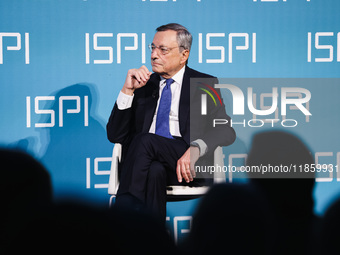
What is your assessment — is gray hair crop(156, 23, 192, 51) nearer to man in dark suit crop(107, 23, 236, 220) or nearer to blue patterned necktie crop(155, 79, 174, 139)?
man in dark suit crop(107, 23, 236, 220)

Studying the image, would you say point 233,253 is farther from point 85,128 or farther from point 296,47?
point 296,47

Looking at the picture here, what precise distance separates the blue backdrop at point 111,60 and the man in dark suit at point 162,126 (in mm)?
562

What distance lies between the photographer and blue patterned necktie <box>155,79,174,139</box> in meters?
2.34

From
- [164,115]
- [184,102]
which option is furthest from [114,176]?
[184,102]

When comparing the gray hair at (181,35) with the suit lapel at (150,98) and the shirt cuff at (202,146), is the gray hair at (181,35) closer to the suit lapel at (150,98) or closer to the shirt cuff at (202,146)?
the suit lapel at (150,98)

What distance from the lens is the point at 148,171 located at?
2025mm

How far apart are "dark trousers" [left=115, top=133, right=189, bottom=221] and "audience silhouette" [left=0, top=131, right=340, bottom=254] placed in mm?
1251

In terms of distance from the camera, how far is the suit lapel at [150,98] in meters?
2.35

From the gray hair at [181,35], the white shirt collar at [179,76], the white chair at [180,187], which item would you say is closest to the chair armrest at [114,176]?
the white chair at [180,187]

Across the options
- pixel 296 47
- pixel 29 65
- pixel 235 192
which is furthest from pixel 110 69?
pixel 235 192

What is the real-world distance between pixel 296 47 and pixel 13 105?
2080 mm

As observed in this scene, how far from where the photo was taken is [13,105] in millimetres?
2840

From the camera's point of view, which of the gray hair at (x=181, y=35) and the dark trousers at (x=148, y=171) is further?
the gray hair at (x=181, y=35)

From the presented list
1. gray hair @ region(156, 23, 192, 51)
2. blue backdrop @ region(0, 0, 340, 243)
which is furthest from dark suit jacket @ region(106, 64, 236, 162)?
blue backdrop @ region(0, 0, 340, 243)
